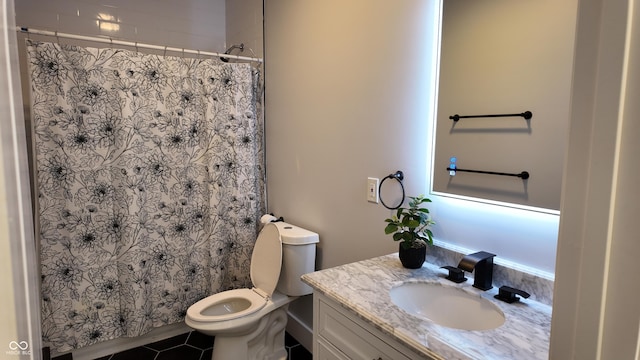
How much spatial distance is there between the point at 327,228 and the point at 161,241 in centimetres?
113

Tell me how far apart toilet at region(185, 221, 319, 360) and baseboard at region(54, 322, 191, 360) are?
65 cm

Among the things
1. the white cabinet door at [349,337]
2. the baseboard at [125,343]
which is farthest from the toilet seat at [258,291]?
the white cabinet door at [349,337]

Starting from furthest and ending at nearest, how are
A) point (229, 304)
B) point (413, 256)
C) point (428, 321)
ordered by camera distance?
point (229, 304) → point (413, 256) → point (428, 321)

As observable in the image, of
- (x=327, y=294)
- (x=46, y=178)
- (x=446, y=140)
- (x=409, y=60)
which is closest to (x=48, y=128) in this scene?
(x=46, y=178)

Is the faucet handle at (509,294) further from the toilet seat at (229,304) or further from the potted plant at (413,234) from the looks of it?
the toilet seat at (229,304)

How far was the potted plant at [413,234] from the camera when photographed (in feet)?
4.66

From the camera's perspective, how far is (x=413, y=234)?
1.44 m

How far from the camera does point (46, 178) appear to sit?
1.99m

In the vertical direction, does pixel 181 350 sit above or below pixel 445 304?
below

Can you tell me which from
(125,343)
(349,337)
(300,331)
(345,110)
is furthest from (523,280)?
(125,343)

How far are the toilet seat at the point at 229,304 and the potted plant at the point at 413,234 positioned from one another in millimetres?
957

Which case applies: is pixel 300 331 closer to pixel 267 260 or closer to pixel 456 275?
pixel 267 260

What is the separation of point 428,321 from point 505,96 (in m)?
0.81

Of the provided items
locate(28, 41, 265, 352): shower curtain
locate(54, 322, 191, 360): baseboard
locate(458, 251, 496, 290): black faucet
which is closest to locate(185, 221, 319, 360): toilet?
locate(28, 41, 265, 352): shower curtain
